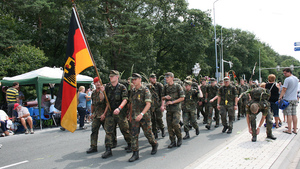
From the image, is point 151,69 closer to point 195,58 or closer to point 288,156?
point 195,58

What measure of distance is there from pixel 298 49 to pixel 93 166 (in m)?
11.1

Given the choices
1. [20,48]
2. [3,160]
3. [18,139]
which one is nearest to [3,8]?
[20,48]

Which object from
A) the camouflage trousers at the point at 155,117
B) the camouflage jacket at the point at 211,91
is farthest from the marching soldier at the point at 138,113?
the camouflage jacket at the point at 211,91

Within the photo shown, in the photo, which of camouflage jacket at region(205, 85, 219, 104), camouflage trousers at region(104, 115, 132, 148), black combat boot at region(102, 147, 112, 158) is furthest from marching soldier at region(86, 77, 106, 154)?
camouflage jacket at region(205, 85, 219, 104)

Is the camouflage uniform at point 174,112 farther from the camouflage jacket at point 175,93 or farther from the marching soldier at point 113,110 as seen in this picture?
the marching soldier at point 113,110

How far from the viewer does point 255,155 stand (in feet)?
17.5

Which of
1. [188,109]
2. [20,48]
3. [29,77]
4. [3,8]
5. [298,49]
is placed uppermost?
[3,8]

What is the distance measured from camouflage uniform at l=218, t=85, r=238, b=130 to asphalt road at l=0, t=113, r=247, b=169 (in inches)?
19.6

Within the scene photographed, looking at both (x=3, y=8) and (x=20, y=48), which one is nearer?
(x=20, y=48)

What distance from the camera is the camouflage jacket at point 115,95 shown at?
5762mm

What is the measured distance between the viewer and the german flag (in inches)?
207

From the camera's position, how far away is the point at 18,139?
8.47 metres

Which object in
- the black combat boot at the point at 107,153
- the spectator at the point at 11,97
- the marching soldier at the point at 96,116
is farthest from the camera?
the spectator at the point at 11,97

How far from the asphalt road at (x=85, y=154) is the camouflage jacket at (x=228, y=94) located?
3.52 feet
